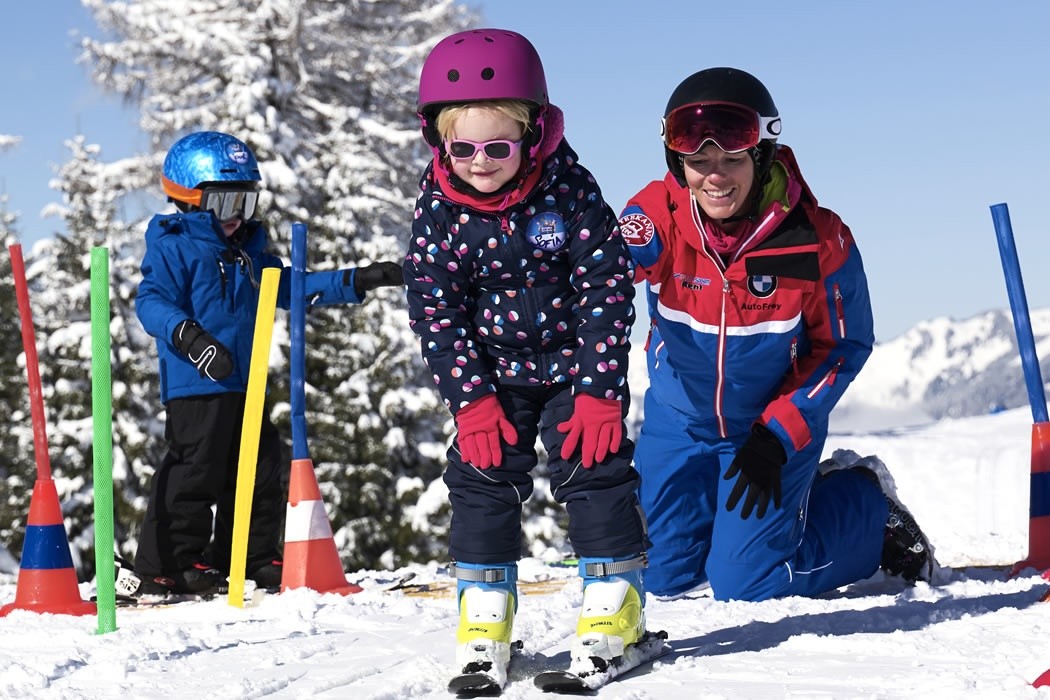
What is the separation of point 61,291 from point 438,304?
19.3 metres

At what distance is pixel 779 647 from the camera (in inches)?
146

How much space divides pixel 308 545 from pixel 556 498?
2302 mm

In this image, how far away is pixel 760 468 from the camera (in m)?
4.41

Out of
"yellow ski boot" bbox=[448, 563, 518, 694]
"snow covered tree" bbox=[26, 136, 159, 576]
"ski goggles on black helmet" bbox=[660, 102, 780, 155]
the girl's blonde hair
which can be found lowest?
"yellow ski boot" bbox=[448, 563, 518, 694]

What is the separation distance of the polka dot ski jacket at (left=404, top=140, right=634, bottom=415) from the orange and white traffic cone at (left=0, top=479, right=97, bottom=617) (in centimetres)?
255

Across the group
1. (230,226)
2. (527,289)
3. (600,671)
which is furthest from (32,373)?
(600,671)

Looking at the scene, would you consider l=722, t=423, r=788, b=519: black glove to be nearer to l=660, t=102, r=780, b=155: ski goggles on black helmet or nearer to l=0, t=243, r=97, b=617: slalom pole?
l=660, t=102, r=780, b=155: ski goggles on black helmet

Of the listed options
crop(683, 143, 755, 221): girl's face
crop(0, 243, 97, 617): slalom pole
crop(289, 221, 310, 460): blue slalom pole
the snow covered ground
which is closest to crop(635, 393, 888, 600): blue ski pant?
the snow covered ground

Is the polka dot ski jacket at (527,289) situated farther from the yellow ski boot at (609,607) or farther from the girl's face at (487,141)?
the yellow ski boot at (609,607)

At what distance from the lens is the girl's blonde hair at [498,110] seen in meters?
3.30

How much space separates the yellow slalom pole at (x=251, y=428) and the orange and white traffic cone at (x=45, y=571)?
2.11 ft

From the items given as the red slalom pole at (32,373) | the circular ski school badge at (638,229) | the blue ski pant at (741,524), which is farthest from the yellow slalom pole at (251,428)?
the blue ski pant at (741,524)

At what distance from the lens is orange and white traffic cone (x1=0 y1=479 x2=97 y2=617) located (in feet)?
17.0

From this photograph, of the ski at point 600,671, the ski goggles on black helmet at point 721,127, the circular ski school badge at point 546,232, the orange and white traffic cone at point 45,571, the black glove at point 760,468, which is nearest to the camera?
the ski at point 600,671
